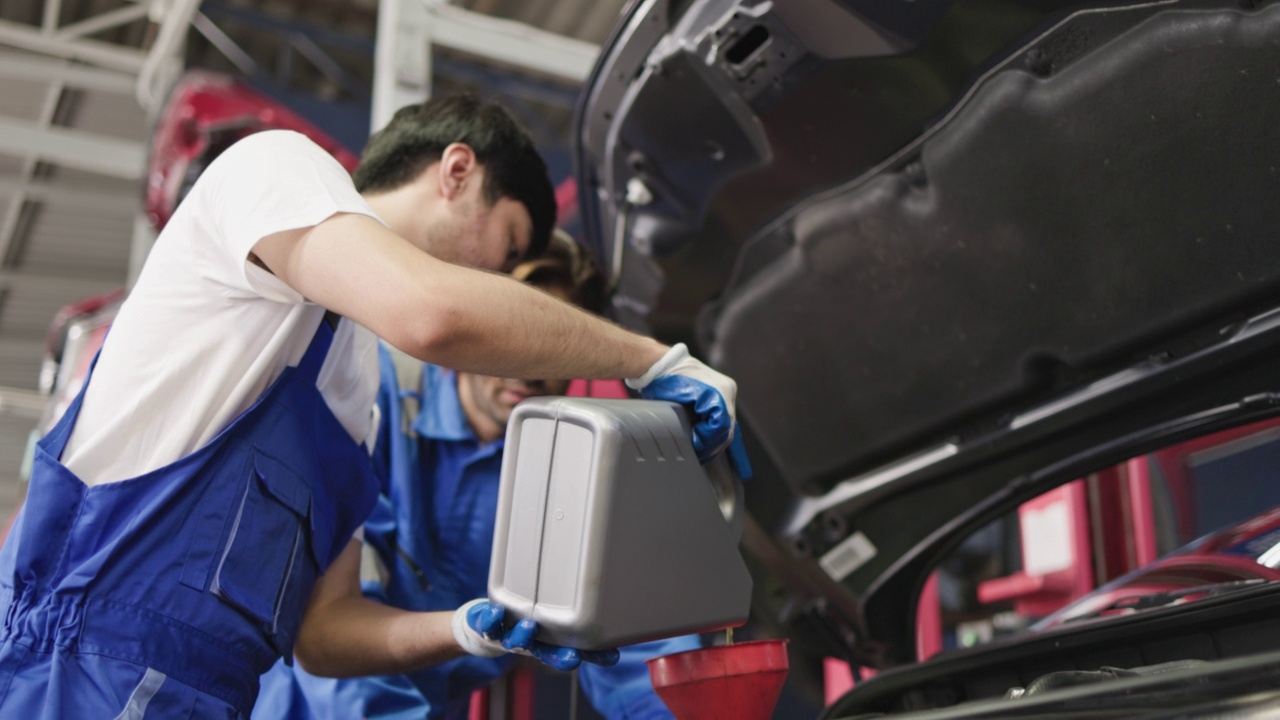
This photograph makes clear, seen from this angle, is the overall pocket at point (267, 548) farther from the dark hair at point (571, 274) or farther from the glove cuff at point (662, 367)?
the dark hair at point (571, 274)

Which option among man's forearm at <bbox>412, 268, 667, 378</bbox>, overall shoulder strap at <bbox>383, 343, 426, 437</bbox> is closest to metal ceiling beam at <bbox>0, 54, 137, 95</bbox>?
overall shoulder strap at <bbox>383, 343, 426, 437</bbox>

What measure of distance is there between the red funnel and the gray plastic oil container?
4cm

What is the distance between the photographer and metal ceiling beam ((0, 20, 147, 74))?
6.73m

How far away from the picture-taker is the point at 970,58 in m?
1.34

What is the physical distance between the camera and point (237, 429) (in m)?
1.19

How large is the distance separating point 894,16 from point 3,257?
917cm

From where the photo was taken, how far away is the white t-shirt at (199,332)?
45.0 inches

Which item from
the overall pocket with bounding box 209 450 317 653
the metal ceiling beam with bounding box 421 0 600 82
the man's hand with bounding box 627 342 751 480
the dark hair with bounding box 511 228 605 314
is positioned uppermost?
the metal ceiling beam with bounding box 421 0 600 82

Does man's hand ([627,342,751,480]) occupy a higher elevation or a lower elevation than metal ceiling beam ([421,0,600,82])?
lower

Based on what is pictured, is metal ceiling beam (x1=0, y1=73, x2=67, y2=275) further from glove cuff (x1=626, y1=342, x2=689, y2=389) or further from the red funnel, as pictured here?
the red funnel

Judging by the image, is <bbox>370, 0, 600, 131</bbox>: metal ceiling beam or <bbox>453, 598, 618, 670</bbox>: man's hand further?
<bbox>370, 0, 600, 131</bbox>: metal ceiling beam

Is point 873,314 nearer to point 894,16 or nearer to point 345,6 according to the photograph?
point 894,16

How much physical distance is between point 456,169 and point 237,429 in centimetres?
46

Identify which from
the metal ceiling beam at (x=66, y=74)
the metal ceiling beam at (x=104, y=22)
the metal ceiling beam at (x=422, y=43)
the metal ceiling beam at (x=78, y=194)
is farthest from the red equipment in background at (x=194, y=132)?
the metal ceiling beam at (x=78, y=194)
